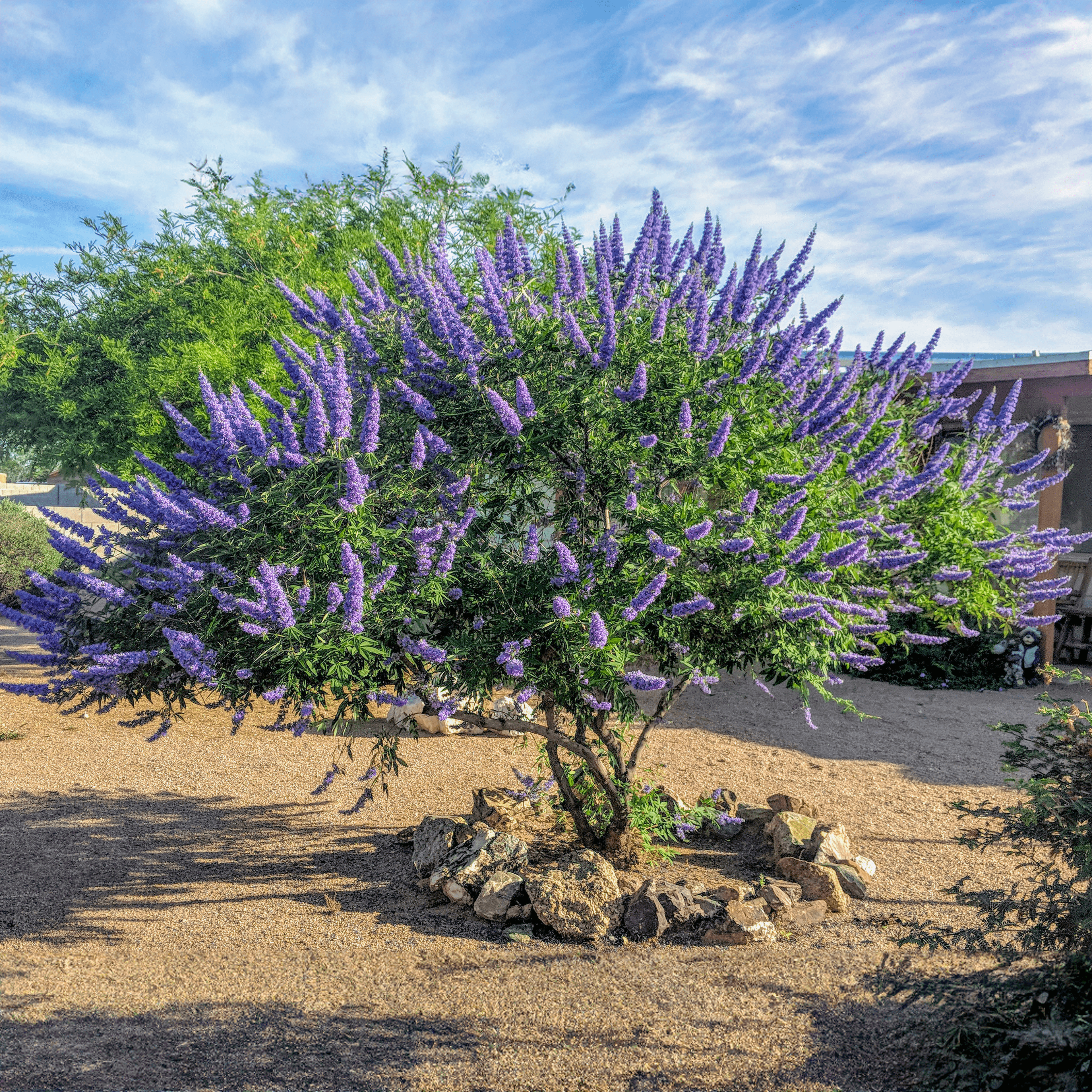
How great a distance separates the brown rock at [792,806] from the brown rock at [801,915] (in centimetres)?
136

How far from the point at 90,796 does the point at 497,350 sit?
6.00 meters

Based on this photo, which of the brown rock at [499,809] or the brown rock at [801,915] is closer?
the brown rock at [801,915]

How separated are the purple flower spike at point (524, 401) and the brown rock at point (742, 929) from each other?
299cm

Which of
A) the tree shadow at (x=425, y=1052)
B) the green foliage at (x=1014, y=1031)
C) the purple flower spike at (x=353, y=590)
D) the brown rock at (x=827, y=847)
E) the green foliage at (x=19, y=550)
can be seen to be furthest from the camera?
the green foliage at (x=19, y=550)

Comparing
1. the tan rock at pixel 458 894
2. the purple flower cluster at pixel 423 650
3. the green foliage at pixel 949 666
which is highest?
the purple flower cluster at pixel 423 650

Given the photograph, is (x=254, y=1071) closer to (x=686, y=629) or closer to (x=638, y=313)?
(x=686, y=629)

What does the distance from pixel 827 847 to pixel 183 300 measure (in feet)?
31.4

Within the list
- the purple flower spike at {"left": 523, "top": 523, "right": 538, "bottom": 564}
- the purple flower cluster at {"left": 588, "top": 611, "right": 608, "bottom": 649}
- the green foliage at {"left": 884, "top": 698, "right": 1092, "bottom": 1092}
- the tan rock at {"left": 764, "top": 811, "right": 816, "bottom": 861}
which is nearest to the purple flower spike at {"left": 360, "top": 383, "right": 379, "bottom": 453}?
the purple flower spike at {"left": 523, "top": 523, "right": 538, "bottom": 564}

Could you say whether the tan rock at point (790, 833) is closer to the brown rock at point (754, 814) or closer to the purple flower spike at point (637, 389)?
the brown rock at point (754, 814)

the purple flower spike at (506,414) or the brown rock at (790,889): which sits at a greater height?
the purple flower spike at (506,414)

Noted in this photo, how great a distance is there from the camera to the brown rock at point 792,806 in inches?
255

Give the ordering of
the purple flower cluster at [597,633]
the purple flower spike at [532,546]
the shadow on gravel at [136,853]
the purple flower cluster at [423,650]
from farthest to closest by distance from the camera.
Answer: the shadow on gravel at [136,853] < the purple flower spike at [532,546] < the purple flower cluster at [423,650] < the purple flower cluster at [597,633]

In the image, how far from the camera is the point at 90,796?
7.52 metres

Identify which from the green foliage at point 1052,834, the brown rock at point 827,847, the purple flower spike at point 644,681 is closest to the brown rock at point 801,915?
the brown rock at point 827,847
